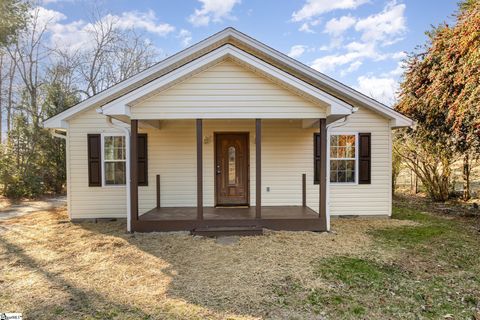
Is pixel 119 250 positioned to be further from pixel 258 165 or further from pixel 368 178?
pixel 368 178

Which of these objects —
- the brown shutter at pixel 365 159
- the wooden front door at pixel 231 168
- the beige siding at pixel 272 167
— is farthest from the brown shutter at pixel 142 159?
the brown shutter at pixel 365 159

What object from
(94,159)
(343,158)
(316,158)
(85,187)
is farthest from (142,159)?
(343,158)

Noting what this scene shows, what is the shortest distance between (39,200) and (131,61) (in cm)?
1216

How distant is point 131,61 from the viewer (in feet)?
68.1

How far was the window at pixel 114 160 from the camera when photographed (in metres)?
8.12

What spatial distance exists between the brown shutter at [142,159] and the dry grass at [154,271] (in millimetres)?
1816

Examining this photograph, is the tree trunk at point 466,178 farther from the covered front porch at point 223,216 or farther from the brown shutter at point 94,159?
the brown shutter at point 94,159

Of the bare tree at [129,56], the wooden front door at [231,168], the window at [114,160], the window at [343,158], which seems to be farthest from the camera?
the bare tree at [129,56]

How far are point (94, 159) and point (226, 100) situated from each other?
14.3 feet

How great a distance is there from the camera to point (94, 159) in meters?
8.02

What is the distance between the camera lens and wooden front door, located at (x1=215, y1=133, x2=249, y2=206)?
27.8 ft

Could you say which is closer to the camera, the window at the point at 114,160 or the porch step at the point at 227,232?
the porch step at the point at 227,232

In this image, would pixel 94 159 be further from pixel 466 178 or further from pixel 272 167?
pixel 466 178

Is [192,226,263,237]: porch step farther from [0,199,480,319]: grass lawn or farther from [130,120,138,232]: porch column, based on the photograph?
[130,120,138,232]: porch column
